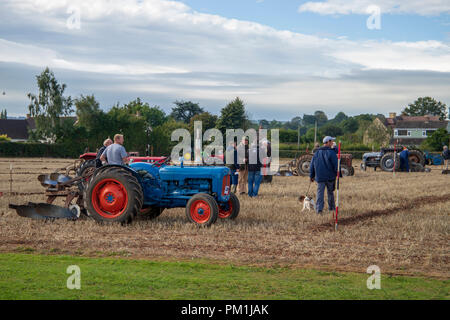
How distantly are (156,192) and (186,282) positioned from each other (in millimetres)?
4358

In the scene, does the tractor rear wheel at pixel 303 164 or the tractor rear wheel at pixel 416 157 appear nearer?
the tractor rear wheel at pixel 303 164

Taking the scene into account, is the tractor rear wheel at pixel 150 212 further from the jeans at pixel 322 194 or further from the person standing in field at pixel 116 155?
the jeans at pixel 322 194

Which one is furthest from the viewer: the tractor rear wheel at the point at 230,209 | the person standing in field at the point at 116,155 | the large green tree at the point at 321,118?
the large green tree at the point at 321,118

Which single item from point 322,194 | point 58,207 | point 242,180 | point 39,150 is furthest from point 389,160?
point 39,150

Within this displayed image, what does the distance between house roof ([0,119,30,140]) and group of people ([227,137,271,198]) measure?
2951 inches

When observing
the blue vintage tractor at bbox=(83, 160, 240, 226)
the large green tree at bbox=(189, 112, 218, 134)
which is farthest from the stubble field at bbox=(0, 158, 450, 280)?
the large green tree at bbox=(189, 112, 218, 134)

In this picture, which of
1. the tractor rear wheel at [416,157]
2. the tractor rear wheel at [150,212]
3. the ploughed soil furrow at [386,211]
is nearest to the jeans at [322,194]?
the ploughed soil furrow at [386,211]

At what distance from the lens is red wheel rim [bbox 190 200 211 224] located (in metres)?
9.42

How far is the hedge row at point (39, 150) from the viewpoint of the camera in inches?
1807

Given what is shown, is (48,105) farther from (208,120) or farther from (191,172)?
(191,172)

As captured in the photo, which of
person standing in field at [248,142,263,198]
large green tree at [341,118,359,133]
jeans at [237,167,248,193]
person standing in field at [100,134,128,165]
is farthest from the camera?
Answer: large green tree at [341,118,359,133]

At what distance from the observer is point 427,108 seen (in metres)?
110

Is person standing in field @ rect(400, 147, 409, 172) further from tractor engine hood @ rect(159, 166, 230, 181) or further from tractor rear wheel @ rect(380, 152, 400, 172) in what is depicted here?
tractor engine hood @ rect(159, 166, 230, 181)
